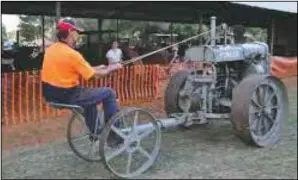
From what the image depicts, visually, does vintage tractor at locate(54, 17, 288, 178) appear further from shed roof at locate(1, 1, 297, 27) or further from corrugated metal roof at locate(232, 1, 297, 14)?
shed roof at locate(1, 1, 297, 27)

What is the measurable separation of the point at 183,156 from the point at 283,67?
1301cm

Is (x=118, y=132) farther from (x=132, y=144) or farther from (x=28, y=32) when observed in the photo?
(x=28, y=32)

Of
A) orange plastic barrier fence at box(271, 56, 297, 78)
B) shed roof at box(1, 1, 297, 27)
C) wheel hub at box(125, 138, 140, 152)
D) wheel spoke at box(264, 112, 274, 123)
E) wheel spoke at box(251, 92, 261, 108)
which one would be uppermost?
shed roof at box(1, 1, 297, 27)

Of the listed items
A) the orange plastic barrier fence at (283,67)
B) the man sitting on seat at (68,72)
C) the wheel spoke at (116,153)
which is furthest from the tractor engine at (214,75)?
the orange plastic barrier fence at (283,67)

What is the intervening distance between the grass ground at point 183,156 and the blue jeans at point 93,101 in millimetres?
562

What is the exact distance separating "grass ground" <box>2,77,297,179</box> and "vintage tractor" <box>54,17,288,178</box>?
0.74 feet

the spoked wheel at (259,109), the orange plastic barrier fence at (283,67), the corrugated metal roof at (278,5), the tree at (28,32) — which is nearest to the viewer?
the spoked wheel at (259,109)

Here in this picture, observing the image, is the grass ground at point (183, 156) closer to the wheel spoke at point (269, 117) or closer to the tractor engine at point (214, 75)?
the wheel spoke at point (269, 117)

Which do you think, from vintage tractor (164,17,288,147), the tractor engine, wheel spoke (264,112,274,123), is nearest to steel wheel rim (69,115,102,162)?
vintage tractor (164,17,288,147)

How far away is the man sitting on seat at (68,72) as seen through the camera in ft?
14.9

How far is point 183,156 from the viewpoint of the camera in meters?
5.92

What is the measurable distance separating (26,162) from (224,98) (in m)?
2.71

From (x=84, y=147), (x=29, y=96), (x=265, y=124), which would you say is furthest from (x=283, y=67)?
(x=84, y=147)

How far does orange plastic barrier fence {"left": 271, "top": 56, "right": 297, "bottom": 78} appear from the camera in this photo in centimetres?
1733
